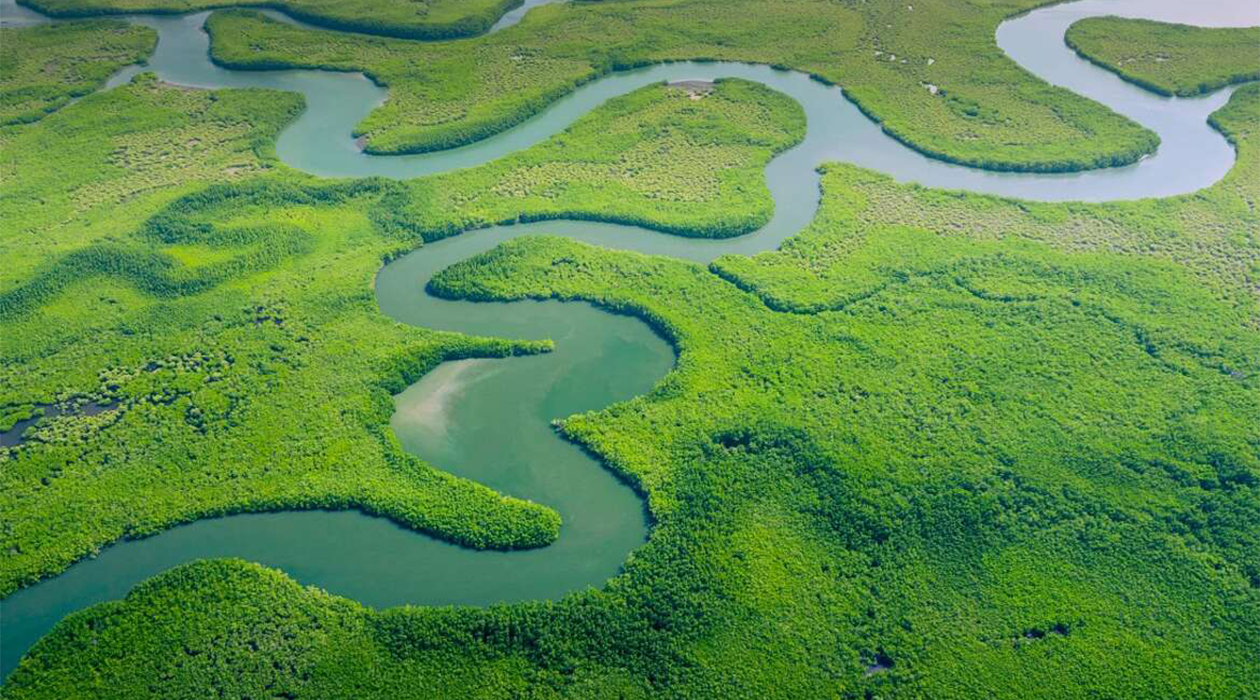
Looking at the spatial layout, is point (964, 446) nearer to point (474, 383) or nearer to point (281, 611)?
point (474, 383)

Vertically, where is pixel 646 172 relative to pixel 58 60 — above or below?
below

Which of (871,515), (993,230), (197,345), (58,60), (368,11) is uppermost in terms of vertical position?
(368,11)

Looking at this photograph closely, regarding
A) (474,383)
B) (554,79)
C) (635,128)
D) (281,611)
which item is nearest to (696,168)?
(635,128)

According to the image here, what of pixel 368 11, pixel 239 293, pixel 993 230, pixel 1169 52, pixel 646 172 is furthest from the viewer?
pixel 368 11

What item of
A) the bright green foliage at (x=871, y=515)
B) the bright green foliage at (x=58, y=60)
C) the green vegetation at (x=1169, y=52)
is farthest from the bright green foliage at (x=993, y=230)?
the bright green foliage at (x=58, y=60)

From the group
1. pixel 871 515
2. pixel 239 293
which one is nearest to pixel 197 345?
pixel 239 293

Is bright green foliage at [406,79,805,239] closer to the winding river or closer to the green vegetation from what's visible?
the winding river

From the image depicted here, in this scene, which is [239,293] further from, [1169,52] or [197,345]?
[1169,52]
